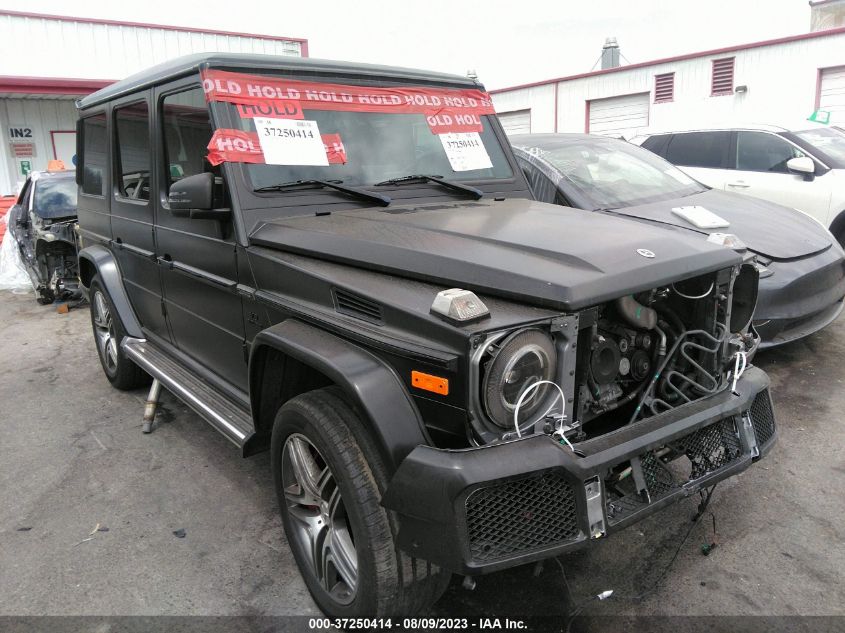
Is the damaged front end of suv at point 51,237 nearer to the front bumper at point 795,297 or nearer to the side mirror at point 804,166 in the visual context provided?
the front bumper at point 795,297

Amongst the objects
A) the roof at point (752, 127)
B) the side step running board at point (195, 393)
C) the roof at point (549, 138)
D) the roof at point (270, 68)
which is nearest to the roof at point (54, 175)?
the side step running board at point (195, 393)

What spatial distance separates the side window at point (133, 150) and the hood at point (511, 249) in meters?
1.42

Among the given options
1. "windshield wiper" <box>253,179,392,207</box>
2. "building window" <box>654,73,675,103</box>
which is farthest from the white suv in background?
"building window" <box>654,73,675,103</box>

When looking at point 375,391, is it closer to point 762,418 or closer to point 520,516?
point 520,516

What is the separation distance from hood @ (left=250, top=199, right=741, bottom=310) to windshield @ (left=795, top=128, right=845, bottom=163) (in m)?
6.00

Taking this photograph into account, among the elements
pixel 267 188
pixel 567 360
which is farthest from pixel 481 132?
pixel 567 360

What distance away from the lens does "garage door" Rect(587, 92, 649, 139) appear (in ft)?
58.6

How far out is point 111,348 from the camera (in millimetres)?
4969

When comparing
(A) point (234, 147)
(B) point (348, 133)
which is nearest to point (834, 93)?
(B) point (348, 133)

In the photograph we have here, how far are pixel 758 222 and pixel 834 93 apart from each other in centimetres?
1136

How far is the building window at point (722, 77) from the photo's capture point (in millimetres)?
15719

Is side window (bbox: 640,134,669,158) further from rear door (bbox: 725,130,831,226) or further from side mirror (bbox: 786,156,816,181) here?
side mirror (bbox: 786,156,816,181)

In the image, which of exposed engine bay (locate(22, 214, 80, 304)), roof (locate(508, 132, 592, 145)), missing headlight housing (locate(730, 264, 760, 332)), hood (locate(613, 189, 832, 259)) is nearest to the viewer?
missing headlight housing (locate(730, 264, 760, 332))

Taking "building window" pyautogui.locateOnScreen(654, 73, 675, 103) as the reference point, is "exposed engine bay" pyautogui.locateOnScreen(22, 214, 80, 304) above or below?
below
